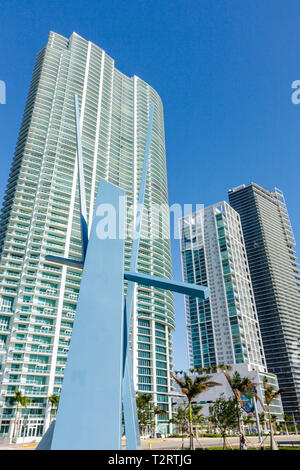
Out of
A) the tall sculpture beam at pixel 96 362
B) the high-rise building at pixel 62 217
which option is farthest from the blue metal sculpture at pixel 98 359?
the high-rise building at pixel 62 217

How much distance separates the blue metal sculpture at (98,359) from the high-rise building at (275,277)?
155700 millimetres

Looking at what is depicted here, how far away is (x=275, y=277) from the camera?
16400 cm

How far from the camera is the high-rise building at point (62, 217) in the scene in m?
62.9

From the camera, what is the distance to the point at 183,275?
152 metres

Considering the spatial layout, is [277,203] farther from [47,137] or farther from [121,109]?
[47,137]

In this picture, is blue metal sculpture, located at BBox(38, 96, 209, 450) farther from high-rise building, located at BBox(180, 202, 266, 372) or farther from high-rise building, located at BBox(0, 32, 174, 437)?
high-rise building, located at BBox(180, 202, 266, 372)

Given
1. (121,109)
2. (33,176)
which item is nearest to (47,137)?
(33,176)

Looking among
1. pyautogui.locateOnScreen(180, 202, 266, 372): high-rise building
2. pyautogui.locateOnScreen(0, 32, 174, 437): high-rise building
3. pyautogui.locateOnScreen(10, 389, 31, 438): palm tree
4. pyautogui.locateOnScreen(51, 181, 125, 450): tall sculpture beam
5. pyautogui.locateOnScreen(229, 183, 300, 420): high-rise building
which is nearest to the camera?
pyautogui.locateOnScreen(51, 181, 125, 450): tall sculpture beam

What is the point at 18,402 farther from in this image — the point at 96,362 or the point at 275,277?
the point at 275,277

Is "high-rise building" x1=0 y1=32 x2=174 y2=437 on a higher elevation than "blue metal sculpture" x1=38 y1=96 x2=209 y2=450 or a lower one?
higher

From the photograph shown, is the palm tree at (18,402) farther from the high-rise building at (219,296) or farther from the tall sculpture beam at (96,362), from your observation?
the high-rise building at (219,296)

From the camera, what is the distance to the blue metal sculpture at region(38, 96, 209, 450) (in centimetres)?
841

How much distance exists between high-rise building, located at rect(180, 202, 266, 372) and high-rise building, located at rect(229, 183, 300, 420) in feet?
89.8

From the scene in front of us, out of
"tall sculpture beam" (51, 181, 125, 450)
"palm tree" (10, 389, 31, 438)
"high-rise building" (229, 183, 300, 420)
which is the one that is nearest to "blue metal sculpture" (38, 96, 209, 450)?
"tall sculpture beam" (51, 181, 125, 450)
